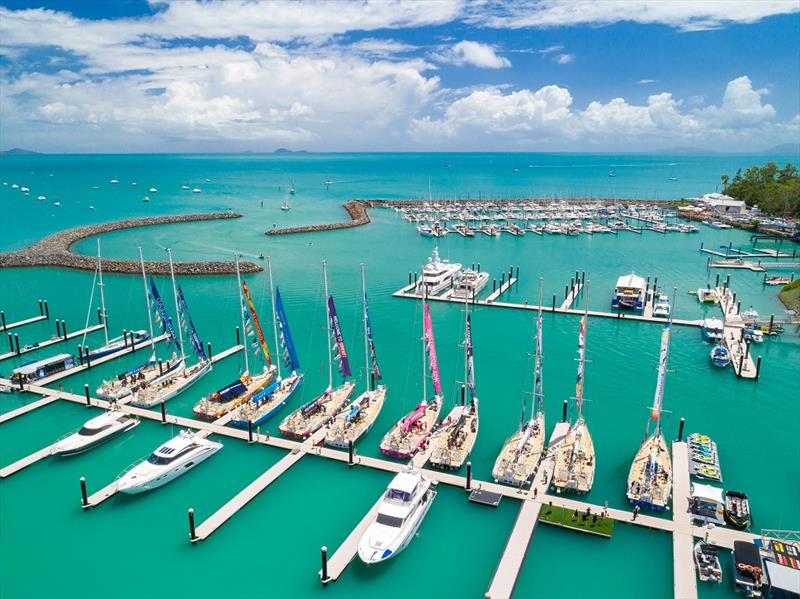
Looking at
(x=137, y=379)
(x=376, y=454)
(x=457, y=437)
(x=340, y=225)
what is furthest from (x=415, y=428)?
(x=340, y=225)

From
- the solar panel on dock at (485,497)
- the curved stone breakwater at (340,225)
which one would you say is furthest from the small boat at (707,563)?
the curved stone breakwater at (340,225)

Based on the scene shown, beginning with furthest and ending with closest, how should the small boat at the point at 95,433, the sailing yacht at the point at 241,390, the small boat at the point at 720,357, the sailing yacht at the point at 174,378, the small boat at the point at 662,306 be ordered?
the small boat at the point at 662,306
the small boat at the point at 720,357
the sailing yacht at the point at 174,378
the sailing yacht at the point at 241,390
the small boat at the point at 95,433

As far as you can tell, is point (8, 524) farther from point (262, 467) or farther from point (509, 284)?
point (509, 284)

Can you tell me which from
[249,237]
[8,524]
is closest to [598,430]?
[8,524]

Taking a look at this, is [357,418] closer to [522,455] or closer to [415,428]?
[415,428]

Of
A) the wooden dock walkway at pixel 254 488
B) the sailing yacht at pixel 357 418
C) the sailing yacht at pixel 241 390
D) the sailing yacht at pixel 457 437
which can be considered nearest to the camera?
the wooden dock walkway at pixel 254 488

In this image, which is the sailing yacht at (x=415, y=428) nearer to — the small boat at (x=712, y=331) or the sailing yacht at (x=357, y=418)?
the sailing yacht at (x=357, y=418)
